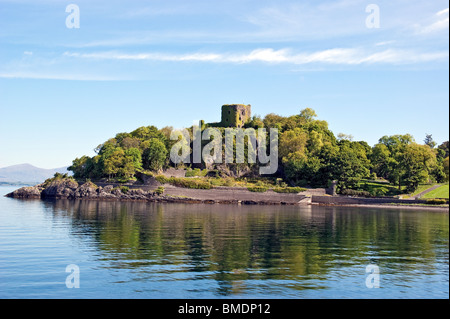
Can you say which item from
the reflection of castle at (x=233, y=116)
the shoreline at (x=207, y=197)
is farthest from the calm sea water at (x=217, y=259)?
the reflection of castle at (x=233, y=116)

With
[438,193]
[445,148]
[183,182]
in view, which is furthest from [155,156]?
[445,148]

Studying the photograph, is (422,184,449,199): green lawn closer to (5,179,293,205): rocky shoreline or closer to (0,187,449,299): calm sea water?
(5,179,293,205): rocky shoreline

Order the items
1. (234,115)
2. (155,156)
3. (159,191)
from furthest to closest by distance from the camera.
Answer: (234,115)
(155,156)
(159,191)

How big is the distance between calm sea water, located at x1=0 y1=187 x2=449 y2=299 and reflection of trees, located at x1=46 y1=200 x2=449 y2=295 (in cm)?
8

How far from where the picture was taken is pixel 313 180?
104875 mm

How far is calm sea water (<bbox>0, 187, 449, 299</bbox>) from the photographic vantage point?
74.2ft

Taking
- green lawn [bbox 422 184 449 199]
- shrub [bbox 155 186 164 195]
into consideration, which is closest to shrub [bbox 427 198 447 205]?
green lawn [bbox 422 184 449 199]

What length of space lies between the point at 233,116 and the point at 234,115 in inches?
17.1

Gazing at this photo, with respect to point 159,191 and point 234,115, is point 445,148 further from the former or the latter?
point 159,191

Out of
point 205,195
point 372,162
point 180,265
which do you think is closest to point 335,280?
point 180,265

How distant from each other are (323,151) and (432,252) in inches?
3025

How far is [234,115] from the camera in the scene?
134 metres

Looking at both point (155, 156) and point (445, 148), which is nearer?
point (155, 156)
